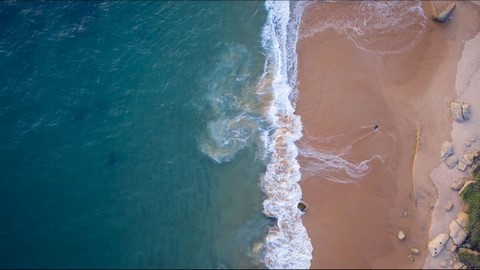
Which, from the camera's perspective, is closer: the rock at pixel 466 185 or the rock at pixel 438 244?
the rock at pixel 466 185

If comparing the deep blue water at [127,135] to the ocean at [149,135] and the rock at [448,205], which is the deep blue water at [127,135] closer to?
the ocean at [149,135]

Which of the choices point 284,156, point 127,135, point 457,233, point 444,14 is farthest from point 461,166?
point 127,135

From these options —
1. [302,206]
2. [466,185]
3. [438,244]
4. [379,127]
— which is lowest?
[438,244]

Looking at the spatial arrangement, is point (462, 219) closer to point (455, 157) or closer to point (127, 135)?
point (455, 157)

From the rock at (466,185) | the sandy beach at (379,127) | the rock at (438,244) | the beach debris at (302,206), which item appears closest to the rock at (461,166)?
the rock at (466,185)

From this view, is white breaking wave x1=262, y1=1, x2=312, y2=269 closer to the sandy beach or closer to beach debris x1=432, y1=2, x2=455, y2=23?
the sandy beach

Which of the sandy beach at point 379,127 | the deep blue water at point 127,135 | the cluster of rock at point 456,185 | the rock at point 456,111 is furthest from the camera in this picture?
the deep blue water at point 127,135
